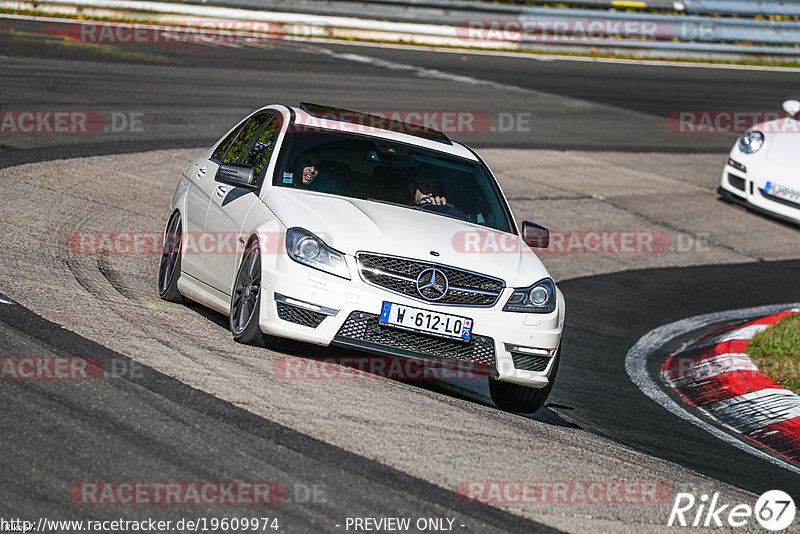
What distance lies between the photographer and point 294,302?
6543mm

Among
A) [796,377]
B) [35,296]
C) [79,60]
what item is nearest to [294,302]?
[35,296]

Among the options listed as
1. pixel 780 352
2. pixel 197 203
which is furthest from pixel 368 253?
pixel 780 352

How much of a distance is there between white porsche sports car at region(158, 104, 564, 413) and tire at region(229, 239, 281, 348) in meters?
0.01

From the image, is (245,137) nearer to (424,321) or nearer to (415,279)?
(415,279)

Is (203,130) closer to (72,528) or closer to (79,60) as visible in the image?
(79,60)

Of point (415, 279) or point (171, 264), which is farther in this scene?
point (171, 264)

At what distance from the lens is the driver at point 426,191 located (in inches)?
303

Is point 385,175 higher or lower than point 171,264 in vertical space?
higher

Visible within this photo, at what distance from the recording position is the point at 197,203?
8086 millimetres

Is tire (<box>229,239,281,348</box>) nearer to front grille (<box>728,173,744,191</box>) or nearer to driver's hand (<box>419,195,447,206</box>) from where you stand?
driver's hand (<box>419,195,447,206</box>)

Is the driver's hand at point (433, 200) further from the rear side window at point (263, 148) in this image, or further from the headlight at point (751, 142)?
the headlight at point (751, 142)

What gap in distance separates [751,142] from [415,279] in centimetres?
959

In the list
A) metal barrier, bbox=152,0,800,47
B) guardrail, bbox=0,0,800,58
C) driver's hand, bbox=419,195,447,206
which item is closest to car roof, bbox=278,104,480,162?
driver's hand, bbox=419,195,447,206

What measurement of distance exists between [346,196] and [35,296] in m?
1.99
